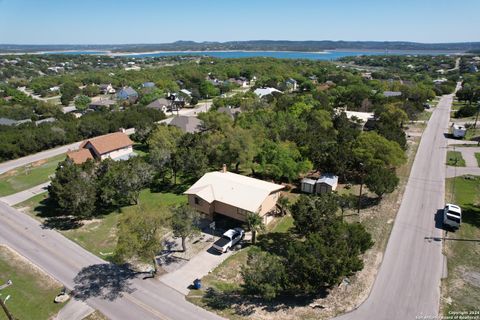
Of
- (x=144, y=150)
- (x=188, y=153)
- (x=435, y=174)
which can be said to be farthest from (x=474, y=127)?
(x=144, y=150)

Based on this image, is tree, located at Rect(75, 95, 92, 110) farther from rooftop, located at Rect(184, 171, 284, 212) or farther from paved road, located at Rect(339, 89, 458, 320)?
paved road, located at Rect(339, 89, 458, 320)

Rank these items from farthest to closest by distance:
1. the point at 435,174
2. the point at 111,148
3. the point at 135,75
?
the point at 135,75
the point at 111,148
the point at 435,174

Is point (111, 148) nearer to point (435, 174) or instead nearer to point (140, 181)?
point (140, 181)

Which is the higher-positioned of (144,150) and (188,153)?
(188,153)

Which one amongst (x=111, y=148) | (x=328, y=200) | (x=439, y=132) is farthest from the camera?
(x=439, y=132)

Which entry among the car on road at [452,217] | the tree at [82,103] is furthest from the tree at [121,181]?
the tree at [82,103]

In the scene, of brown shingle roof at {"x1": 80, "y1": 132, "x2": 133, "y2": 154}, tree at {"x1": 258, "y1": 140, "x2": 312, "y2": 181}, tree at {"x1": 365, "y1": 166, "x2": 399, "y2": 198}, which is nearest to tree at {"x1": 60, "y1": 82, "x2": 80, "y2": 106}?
brown shingle roof at {"x1": 80, "y1": 132, "x2": 133, "y2": 154}

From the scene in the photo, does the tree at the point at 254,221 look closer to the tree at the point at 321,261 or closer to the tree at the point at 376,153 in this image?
the tree at the point at 321,261
